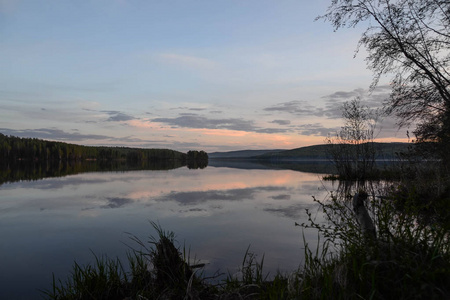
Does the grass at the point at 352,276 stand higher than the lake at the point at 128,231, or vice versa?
the grass at the point at 352,276

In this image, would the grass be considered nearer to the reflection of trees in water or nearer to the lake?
the lake

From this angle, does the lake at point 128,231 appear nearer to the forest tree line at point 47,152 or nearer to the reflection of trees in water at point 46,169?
the reflection of trees in water at point 46,169

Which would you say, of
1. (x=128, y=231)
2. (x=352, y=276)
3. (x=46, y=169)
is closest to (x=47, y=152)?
(x=46, y=169)

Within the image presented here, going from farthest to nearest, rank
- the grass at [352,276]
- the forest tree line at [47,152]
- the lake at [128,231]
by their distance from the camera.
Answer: the forest tree line at [47,152]
the lake at [128,231]
the grass at [352,276]

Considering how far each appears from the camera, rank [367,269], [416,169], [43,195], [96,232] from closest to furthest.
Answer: [367,269] < [96,232] < [416,169] < [43,195]

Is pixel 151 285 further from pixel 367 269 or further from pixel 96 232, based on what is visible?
pixel 96 232

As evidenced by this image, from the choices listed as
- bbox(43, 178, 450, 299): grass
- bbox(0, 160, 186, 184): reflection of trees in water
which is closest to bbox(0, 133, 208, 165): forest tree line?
bbox(0, 160, 186, 184): reflection of trees in water

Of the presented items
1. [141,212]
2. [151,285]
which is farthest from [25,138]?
[151,285]

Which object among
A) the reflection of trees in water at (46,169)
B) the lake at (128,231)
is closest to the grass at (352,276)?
the lake at (128,231)

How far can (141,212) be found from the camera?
41.4ft

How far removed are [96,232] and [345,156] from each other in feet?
72.4

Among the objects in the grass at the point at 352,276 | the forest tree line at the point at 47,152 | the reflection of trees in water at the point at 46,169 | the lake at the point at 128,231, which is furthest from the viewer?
the forest tree line at the point at 47,152

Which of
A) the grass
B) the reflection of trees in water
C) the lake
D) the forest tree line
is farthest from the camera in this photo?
the forest tree line

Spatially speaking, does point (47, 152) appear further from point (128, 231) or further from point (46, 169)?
point (128, 231)
